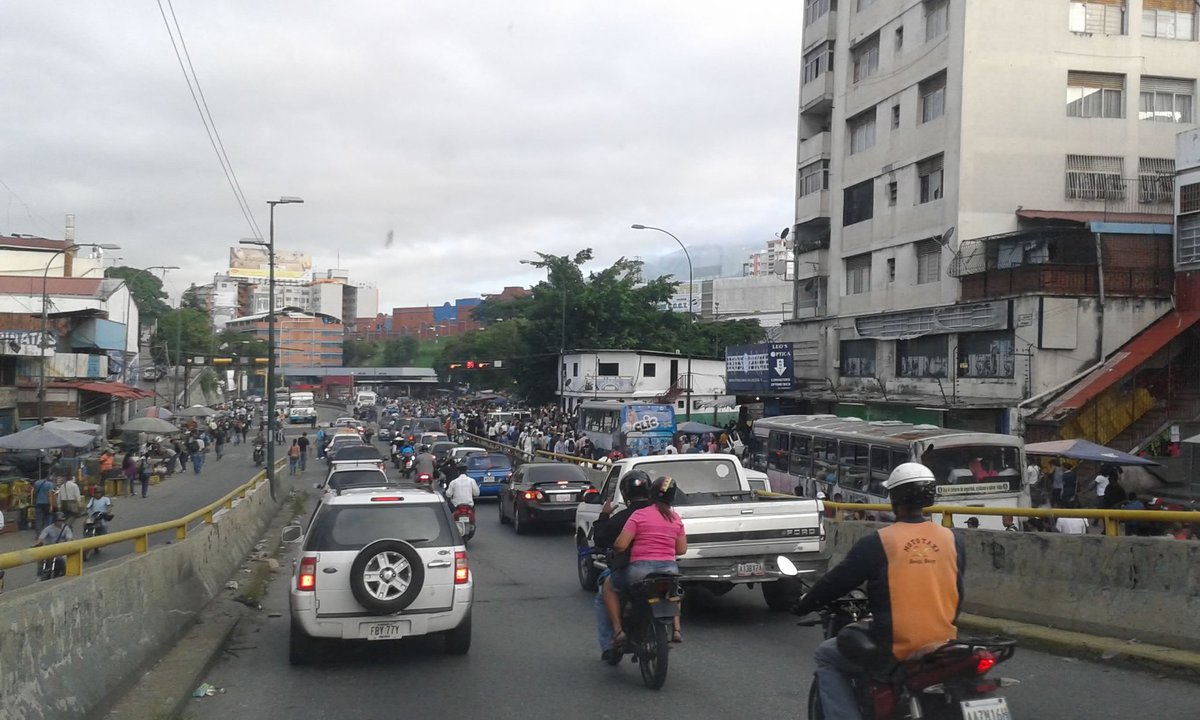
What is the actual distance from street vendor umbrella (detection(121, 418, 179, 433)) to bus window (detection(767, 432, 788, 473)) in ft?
74.8

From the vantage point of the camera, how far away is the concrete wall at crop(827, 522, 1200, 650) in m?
8.14

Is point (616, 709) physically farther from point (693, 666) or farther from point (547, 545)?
point (547, 545)

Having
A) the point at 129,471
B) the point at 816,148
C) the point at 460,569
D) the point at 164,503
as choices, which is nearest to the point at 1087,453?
the point at 460,569

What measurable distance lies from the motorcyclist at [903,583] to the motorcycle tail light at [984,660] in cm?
22

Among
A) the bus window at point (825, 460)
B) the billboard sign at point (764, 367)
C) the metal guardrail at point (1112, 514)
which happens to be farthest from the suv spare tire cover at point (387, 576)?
the billboard sign at point (764, 367)

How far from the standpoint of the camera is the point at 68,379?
43.1 m

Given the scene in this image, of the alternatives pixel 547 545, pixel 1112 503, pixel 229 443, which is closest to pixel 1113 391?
pixel 1112 503

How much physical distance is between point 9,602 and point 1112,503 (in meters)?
17.7

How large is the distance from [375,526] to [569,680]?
2.29m

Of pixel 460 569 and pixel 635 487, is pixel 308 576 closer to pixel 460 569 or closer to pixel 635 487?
pixel 460 569

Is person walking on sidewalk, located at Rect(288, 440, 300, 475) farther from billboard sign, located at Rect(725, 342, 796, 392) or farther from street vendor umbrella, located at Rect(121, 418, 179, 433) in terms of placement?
billboard sign, located at Rect(725, 342, 796, 392)

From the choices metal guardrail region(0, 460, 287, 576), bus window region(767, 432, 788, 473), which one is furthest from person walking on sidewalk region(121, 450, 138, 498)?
metal guardrail region(0, 460, 287, 576)

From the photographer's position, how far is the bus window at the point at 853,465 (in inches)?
854

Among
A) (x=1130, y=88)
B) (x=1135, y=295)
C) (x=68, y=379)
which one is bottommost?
(x=68, y=379)
